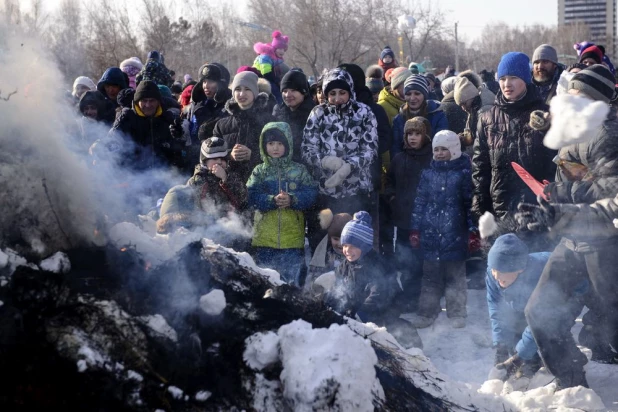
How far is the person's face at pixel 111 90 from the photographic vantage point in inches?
318

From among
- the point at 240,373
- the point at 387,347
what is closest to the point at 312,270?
the point at 387,347

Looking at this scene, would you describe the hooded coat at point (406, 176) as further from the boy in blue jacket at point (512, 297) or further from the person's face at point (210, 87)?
the person's face at point (210, 87)

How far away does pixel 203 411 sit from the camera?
2396 millimetres

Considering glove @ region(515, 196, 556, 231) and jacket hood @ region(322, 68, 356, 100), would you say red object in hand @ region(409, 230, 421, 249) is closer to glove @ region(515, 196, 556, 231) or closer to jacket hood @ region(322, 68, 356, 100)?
jacket hood @ region(322, 68, 356, 100)

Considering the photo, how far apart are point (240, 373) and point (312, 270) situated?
2.80 metres

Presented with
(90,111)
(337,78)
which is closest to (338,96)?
(337,78)

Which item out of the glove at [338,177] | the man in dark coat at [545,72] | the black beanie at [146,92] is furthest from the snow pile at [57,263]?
the man in dark coat at [545,72]

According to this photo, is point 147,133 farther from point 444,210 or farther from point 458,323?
point 458,323

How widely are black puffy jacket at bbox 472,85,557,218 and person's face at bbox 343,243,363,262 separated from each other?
116 centimetres

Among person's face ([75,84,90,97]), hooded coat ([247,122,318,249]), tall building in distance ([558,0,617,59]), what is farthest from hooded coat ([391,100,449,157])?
tall building in distance ([558,0,617,59])

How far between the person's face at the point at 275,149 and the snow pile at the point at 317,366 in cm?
271

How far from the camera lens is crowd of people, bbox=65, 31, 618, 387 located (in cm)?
391

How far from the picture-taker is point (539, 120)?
15.1 feet

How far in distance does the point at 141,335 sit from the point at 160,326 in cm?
9
